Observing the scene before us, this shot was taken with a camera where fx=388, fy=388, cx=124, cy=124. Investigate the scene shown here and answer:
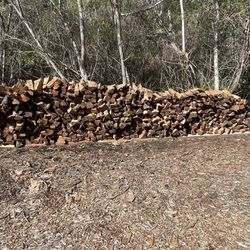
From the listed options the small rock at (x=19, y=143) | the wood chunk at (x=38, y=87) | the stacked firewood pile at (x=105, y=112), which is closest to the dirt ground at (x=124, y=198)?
the small rock at (x=19, y=143)

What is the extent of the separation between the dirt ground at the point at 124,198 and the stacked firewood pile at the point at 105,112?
295 mm

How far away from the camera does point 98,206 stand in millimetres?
3113

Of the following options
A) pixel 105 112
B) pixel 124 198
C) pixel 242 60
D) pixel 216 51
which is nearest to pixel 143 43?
pixel 216 51

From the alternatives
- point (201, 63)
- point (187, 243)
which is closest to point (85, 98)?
point (187, 243)

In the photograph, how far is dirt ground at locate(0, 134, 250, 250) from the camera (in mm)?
2764

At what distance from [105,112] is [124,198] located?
148 cm

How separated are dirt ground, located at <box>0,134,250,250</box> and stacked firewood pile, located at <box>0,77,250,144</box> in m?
0.30

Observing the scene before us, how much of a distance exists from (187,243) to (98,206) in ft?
2.56

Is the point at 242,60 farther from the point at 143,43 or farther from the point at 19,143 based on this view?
the point at 19,143

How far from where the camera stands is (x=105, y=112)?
4469 mm

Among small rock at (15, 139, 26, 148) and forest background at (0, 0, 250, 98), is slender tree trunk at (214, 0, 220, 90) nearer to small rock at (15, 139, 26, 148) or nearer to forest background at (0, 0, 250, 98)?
forest background at (0, 0, 250, 98)

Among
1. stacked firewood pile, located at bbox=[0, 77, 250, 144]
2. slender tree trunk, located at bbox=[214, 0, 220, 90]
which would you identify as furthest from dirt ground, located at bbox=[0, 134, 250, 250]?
slender tree trunk, located at bbox=[214, 0, 220, 90]

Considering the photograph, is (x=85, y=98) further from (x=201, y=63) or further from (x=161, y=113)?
(x=201, y=63)

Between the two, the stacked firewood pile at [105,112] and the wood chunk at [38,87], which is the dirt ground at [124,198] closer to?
the stacked firewood pile at [105,112]
